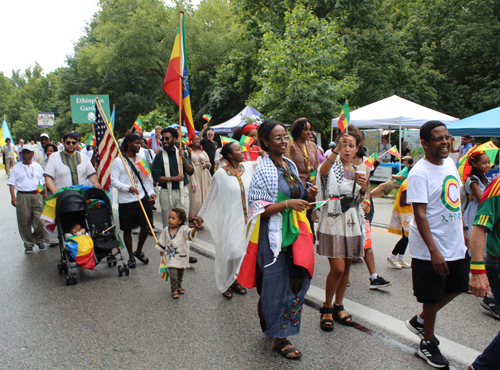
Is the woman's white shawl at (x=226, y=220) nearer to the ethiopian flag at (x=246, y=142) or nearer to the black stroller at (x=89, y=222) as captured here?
the ethiopian flag at (x=246, y=142)

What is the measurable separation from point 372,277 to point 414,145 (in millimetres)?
13833

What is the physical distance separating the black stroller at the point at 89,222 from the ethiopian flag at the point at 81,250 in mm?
88

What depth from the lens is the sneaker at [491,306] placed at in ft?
13.9

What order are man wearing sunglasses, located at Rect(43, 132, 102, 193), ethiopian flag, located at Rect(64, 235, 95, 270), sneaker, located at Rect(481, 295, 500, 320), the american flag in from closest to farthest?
sneaker, located at Rect(481, 295, 500, 320)
ethiopian flag, located at Rect(64, 235, 95, 270)
the american flag
man wearing sunglasses, located at Rect(43, 132, 102, 193)

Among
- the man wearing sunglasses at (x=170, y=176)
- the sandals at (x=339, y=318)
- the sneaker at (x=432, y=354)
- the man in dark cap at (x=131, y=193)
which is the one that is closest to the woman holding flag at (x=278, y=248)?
the sandals at (x=339, y=318)

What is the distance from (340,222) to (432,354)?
4.45 feet

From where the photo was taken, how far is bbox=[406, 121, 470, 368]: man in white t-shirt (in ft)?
10.3

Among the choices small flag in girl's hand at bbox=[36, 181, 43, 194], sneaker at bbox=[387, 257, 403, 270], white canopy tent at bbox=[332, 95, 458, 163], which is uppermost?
white canopy tent at bbox=[332, 95, 458, 163]

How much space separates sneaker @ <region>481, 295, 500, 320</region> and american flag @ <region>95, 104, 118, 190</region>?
5011 millimetres

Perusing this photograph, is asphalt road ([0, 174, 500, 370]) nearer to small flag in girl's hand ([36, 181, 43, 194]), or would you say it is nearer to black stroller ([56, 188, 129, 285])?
black stroller ([56, 188, 129, 285])

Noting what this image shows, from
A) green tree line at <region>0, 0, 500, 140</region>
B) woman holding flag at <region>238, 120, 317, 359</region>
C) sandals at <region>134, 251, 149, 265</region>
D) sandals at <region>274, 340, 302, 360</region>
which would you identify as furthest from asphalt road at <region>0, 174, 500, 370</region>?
Answer: green tree line at <region>0, 0, 500, 140</region>

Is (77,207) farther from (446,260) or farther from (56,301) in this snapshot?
(446,260)

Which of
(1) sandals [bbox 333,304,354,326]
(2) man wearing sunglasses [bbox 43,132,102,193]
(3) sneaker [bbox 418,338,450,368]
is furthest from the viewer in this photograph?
(2) man wearing sunglasses [bbox 43,132,102,193]

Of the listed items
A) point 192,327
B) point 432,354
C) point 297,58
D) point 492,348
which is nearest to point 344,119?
point 432,354
